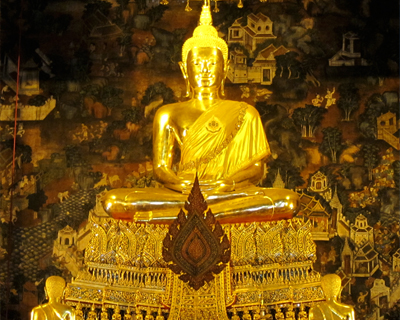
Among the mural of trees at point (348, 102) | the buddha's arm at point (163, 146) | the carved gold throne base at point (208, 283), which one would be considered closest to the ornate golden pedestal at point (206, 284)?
the carved gold throne base at point (208, 283)

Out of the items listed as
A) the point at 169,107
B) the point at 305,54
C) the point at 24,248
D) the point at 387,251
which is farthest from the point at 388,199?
the point at 24,248

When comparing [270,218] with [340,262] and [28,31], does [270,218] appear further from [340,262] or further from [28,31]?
[28,31]

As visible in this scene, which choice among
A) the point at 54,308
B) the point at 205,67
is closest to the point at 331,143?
the point at 205,67

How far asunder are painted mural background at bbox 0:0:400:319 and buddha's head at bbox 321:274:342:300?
192 centimetres

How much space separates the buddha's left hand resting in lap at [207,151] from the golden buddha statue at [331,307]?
2.74 feet

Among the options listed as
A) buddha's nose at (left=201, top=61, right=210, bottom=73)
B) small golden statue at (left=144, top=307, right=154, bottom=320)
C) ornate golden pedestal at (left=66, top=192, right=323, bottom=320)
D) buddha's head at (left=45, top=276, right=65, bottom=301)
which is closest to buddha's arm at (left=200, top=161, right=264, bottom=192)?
ornate golden pedestal at (left=66, top=192, right=323, bottom=320)

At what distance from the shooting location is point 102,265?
5.16 meters

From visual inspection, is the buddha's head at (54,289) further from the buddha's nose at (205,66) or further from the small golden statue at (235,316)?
the buddha's nose at (205,66)

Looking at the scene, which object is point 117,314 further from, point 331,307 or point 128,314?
point 331,307

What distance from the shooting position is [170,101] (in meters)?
7.20

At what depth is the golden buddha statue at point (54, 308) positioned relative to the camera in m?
4.81

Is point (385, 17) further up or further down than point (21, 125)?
further up

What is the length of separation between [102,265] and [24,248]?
1.96 meters

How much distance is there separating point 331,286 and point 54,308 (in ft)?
5.62
